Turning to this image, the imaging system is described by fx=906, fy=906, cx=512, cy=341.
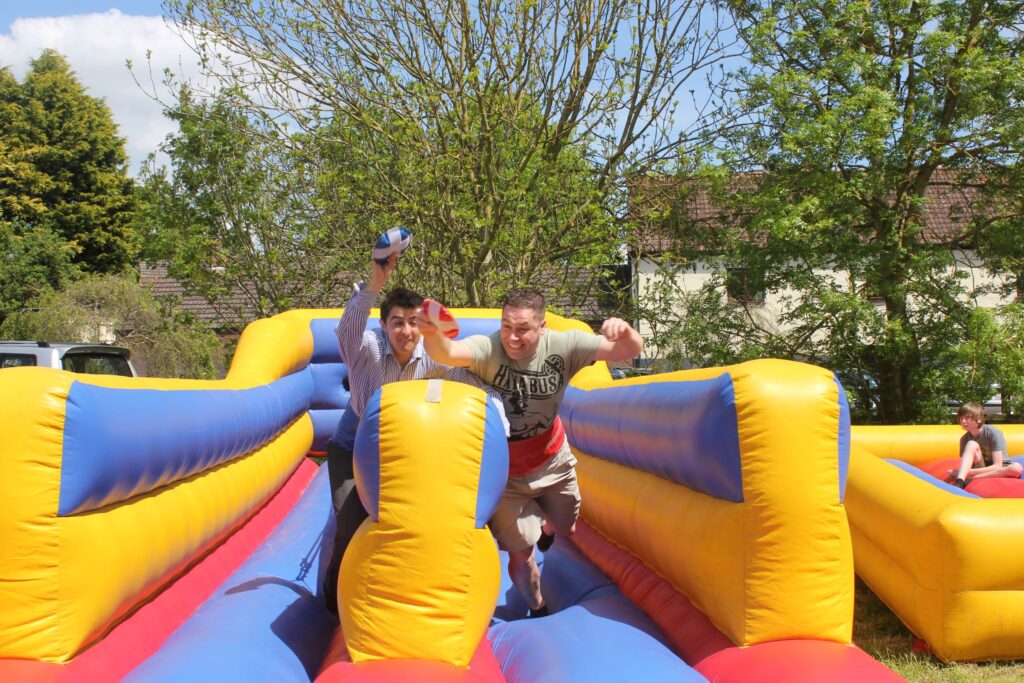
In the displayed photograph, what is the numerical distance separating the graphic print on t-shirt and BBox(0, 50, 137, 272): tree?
25.2m

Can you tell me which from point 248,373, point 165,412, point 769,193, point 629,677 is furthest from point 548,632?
point 769,193

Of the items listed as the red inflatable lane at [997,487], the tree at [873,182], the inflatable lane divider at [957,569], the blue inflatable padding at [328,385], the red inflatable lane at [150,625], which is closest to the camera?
the red inflatable lane at [150,625]

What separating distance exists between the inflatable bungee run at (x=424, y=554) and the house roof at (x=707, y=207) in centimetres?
587

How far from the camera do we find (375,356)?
11.6 feet

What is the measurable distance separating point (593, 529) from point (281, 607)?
1830 mm

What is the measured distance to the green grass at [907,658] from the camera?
143 inches

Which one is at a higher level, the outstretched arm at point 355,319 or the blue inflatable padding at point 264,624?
the outstretched arm at point 355,319

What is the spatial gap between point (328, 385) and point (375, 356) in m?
3.13

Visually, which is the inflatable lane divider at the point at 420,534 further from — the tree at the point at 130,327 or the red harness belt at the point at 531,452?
the tree at the point at 130,327

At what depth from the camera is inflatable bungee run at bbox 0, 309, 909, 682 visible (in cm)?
229

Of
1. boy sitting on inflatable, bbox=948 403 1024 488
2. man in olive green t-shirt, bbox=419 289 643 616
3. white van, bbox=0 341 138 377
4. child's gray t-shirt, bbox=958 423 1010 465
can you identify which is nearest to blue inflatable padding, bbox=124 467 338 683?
man in olive green t-shirt, bbox=419 289 643 616

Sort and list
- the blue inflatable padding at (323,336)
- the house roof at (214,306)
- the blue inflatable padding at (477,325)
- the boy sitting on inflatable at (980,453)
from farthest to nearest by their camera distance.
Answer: the house roof at (214,306), the blue inflatable padding at (323,336), the blue inflatable padding at (477,325), the boy sitting on inflatable at (980,453)

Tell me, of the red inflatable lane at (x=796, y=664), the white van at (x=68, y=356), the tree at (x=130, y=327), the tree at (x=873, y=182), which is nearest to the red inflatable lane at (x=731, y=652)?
the red inflatable lane at (x=796, y=664)

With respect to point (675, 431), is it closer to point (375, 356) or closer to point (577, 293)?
point (375, 356)
